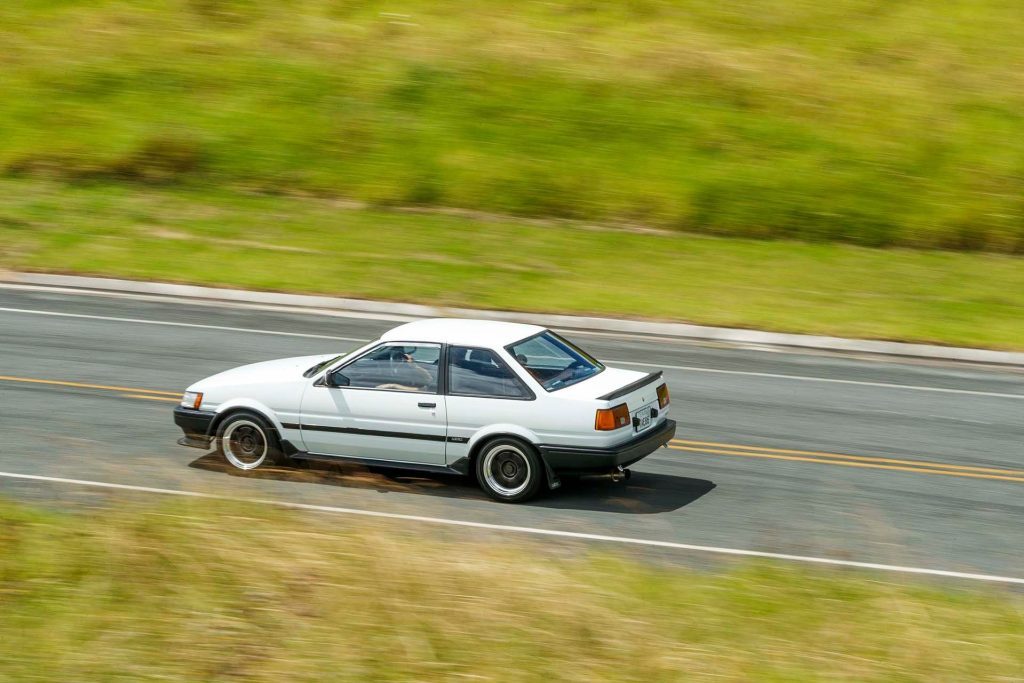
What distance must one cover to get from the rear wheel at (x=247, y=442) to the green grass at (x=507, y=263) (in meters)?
7.62

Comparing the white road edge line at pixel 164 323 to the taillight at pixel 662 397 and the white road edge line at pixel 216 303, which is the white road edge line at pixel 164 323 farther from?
the taillight at pixel 662 397

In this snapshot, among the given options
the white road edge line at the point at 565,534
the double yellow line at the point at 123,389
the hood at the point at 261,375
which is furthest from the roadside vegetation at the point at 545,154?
the white road edge line at the point at 565,534

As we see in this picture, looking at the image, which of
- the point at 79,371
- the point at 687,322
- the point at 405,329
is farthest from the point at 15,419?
the point at 687,322

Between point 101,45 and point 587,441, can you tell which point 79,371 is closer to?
point 587,441

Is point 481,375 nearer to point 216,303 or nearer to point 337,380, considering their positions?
point 337,380

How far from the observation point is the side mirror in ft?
34.5

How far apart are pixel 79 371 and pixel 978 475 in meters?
10.7

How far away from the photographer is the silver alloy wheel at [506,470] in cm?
1006

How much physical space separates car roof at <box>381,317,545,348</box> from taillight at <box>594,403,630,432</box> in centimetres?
116

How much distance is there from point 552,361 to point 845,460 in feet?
11.3

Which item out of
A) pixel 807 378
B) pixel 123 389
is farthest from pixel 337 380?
pixel 807 378

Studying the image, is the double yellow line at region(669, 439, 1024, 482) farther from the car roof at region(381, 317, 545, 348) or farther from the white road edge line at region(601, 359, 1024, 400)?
the white road edge line at region(601, 359, 1024, 400)

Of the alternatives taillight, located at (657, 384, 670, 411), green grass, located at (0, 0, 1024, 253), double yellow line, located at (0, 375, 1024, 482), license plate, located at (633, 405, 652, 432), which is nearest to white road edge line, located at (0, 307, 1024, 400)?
double yellow line, located at (0, 375, 1024, 482)

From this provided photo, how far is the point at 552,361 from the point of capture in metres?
10.6
